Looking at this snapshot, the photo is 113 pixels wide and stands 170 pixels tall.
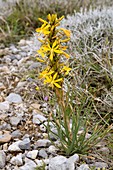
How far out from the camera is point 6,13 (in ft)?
14.8

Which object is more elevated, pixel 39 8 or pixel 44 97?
pixel 39 8

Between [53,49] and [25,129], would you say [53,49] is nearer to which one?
[53,49]

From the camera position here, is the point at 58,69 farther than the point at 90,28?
No

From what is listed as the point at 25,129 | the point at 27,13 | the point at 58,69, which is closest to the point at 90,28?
the point at 25,129

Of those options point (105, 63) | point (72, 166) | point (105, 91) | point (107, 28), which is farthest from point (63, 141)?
point (107, 28)

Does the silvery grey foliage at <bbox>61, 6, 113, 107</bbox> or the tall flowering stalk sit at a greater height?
the silvery grey foliage at <bbox>61, 6, 113, 107</bbox>

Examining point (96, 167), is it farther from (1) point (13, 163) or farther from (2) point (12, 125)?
(2) point (12, 125)

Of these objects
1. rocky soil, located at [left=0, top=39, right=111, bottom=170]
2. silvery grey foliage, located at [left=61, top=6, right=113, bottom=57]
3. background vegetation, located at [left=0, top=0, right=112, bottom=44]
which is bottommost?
rocky soil, located at [left=0, top=39, right=111, bottom=170]

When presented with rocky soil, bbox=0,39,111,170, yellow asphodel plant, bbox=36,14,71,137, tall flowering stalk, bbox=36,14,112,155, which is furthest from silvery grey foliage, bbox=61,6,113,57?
yellow asphodel plant, bbox=36,14,71,137

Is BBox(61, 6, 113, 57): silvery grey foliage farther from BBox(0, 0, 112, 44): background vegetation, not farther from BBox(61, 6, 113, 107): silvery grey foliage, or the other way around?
BBox(0, 0, 112, 44): background vegetation

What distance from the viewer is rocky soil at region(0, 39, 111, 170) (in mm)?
2072

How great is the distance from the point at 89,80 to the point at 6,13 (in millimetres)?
2058

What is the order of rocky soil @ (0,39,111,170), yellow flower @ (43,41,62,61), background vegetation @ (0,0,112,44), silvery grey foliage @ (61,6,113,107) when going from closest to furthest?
yellow flower @ (43,41,62,61) → rocky soil @ (0,39,111,170) → silvery grey foliage @ (61,6,113,107) → background vegetation @ (0,0,112,44)

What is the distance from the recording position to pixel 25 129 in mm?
2537
